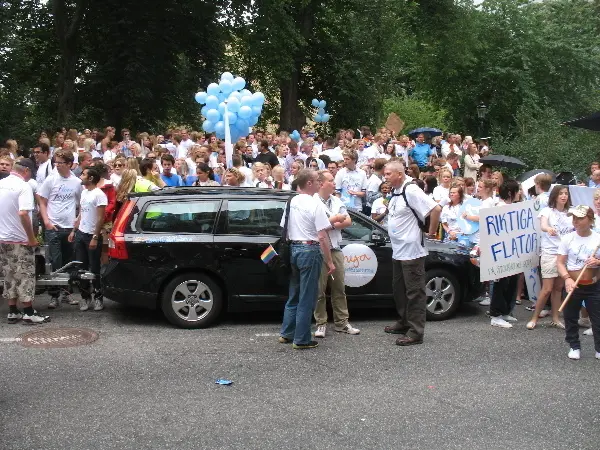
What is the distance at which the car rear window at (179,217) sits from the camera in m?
8.66

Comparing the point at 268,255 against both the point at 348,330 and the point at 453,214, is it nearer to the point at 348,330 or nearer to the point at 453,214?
the point at 348,330

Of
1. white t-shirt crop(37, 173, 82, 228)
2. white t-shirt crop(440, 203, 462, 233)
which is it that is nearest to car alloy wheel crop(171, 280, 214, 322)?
white t-shirt crop(37, 173, 82, 228)

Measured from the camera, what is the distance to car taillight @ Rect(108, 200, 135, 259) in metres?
8.55

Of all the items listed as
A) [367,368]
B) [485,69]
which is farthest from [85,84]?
[367,368]

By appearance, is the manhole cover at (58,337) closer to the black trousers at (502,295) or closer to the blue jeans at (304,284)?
the blue jeans at (304,284)

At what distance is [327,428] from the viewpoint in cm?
570

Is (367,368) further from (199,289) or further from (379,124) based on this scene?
(379,124)

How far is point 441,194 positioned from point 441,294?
2.41 m

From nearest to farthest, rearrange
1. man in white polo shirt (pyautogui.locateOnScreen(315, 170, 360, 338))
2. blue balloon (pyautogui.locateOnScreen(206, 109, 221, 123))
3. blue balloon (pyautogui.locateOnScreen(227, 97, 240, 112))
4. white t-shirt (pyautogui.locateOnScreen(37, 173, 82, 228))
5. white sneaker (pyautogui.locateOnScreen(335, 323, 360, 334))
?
man in white polo shirt (pyautogui.locateOnScreen(315, 170, 360, 338)) → white sneaker (pyautogui.locateOnScreen(335, 323, 360, 334)) → white t-shirt (pyautogui.locateOnScreen(37, 173, 82, 228)) → blue balloon (pyautogui.locateOnScreen(227, 97, 240, 112)) → blue balloon (pyautogui.locateOnScreen(206, 109, 221, 123))

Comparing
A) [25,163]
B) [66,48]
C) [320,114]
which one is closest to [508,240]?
[25,163]

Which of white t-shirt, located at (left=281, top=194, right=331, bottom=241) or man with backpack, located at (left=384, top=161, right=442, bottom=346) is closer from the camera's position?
white t-shirt, located at (left=281, top=194, right=331, bottom=241)

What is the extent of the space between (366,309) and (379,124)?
2345cm

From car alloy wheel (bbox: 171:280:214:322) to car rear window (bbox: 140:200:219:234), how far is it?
626mm

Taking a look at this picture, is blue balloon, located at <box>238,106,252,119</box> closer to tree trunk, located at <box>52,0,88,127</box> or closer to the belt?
the belt
